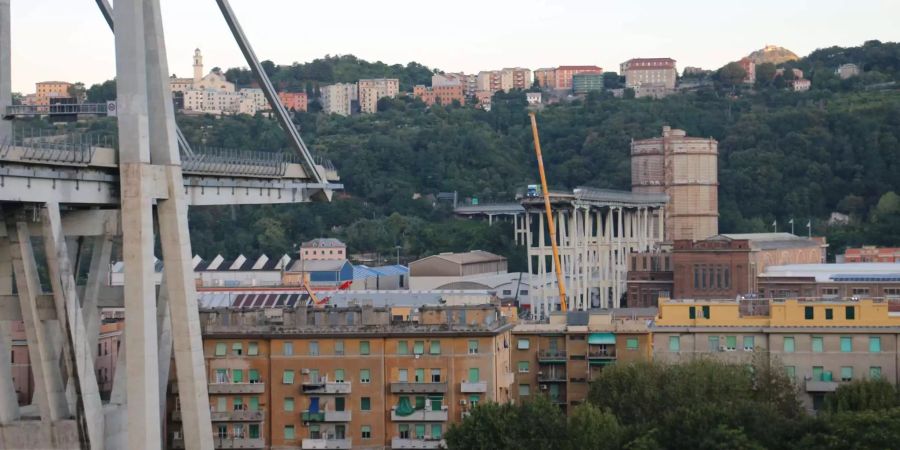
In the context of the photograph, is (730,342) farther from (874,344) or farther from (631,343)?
(874,344)

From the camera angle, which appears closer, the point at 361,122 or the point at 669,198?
the point at 669,198

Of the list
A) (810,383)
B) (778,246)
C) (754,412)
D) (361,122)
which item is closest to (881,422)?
(754,412)

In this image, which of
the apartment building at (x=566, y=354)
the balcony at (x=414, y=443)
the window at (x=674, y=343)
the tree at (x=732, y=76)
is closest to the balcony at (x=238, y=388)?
the balcony at (x=414, y=443)

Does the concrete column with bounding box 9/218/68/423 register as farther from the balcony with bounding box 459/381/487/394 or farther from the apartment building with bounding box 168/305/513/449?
the balcony with bounding box 459/381/487/394

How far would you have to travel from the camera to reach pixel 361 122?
189625 mm

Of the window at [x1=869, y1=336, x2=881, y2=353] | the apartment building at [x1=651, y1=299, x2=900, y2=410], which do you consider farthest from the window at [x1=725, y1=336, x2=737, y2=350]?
the window at [x1=869, y1=336, x2=881, y2=353]

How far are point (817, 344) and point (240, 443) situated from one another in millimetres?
15834

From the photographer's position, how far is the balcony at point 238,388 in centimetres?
5475

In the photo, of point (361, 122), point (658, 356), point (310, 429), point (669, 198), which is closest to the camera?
point (310, 429)

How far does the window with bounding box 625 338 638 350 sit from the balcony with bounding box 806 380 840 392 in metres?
4.86

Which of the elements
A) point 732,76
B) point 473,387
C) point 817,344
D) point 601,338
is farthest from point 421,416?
point 732,76

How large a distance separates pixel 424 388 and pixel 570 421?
20.4 feet

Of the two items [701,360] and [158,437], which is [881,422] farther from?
[158,437]

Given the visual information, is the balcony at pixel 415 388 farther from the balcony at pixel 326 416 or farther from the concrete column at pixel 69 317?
the concrete column at pixel 69 317
